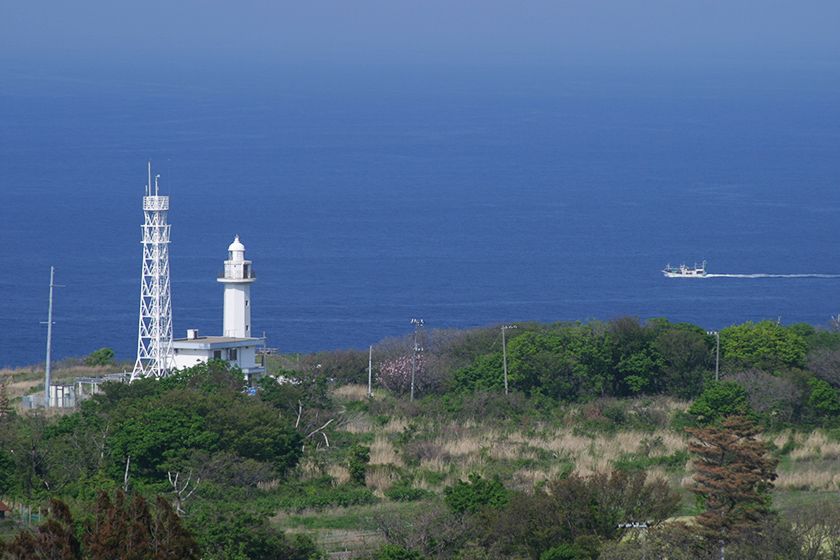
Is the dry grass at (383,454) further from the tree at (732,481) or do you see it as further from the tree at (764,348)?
the tree at (764,348)

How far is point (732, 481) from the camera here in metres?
24.7

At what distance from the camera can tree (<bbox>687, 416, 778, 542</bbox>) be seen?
2395 cm

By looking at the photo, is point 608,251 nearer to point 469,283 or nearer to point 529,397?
point 469,283

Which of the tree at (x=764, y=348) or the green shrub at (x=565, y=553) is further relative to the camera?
the tree at (x=764, y=348)

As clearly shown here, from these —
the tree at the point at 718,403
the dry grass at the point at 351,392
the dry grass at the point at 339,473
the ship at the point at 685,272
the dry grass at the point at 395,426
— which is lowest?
the dry grass at the point at 339,473

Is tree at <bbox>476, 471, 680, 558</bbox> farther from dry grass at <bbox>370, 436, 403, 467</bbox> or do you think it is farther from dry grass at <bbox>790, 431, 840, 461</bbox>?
dry grass at <bbox>790, 431, 840, 461</bbox>

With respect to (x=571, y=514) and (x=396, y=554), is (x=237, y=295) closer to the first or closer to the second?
(x=571, y=514)

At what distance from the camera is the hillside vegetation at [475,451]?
2414 cm

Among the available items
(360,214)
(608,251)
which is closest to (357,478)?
(608,251)

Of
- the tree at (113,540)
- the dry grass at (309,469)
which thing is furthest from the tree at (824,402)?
the tree at (113,540)

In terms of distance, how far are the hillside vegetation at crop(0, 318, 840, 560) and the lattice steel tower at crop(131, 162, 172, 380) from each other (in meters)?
2.78

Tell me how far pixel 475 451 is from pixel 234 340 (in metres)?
8.91

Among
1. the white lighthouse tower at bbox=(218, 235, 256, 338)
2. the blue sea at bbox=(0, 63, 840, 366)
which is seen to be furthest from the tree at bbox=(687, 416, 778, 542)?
the blue sea at bbox=(0, 63, 840, 366)

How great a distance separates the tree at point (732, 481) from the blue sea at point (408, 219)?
4253 cm
